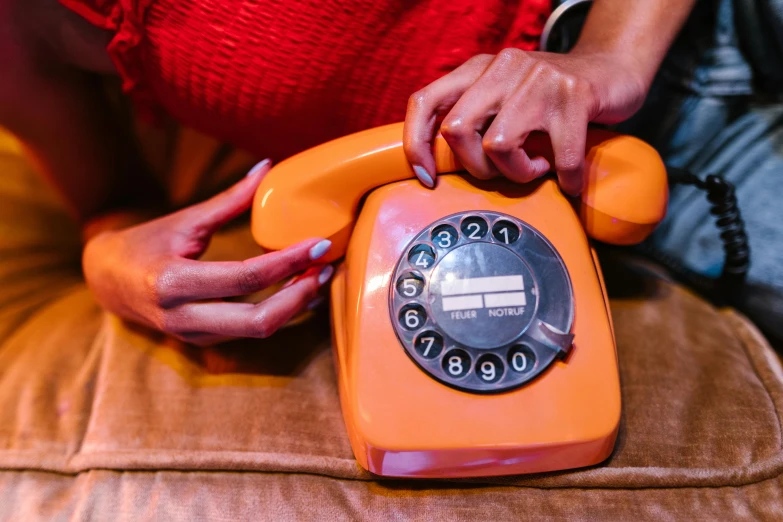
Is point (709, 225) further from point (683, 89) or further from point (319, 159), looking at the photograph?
point (319, 159)

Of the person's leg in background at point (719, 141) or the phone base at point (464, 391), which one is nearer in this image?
the phone base at point (464, 391)

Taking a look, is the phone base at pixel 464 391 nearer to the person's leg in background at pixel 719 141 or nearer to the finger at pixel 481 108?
the finger at pixel 481 108

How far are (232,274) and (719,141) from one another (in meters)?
0.60

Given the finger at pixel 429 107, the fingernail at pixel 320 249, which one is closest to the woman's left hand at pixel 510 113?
the finger at pixel 429 107

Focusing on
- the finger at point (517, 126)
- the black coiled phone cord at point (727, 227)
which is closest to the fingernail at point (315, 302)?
the finger at point (517, 126)

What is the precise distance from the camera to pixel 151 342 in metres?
0.63

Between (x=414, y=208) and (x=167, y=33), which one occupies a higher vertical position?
(x=167, y=33)

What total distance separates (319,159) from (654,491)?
→ 0.43 metres

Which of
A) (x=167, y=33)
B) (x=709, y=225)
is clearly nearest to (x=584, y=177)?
(x=709, y=225)

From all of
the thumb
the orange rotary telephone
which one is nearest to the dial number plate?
the orange rotary telephone

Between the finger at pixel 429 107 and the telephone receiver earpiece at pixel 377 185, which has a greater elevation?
the finger at pixel 429 107

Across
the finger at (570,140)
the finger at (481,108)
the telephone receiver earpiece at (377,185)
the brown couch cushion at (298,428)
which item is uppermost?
the finger at (481,108)

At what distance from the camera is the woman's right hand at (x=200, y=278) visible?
0.52 metres

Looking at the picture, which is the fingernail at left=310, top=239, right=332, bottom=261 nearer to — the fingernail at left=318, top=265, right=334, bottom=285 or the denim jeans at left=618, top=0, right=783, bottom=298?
the fingernail at left=318, top=265, right=334, bottom=285
